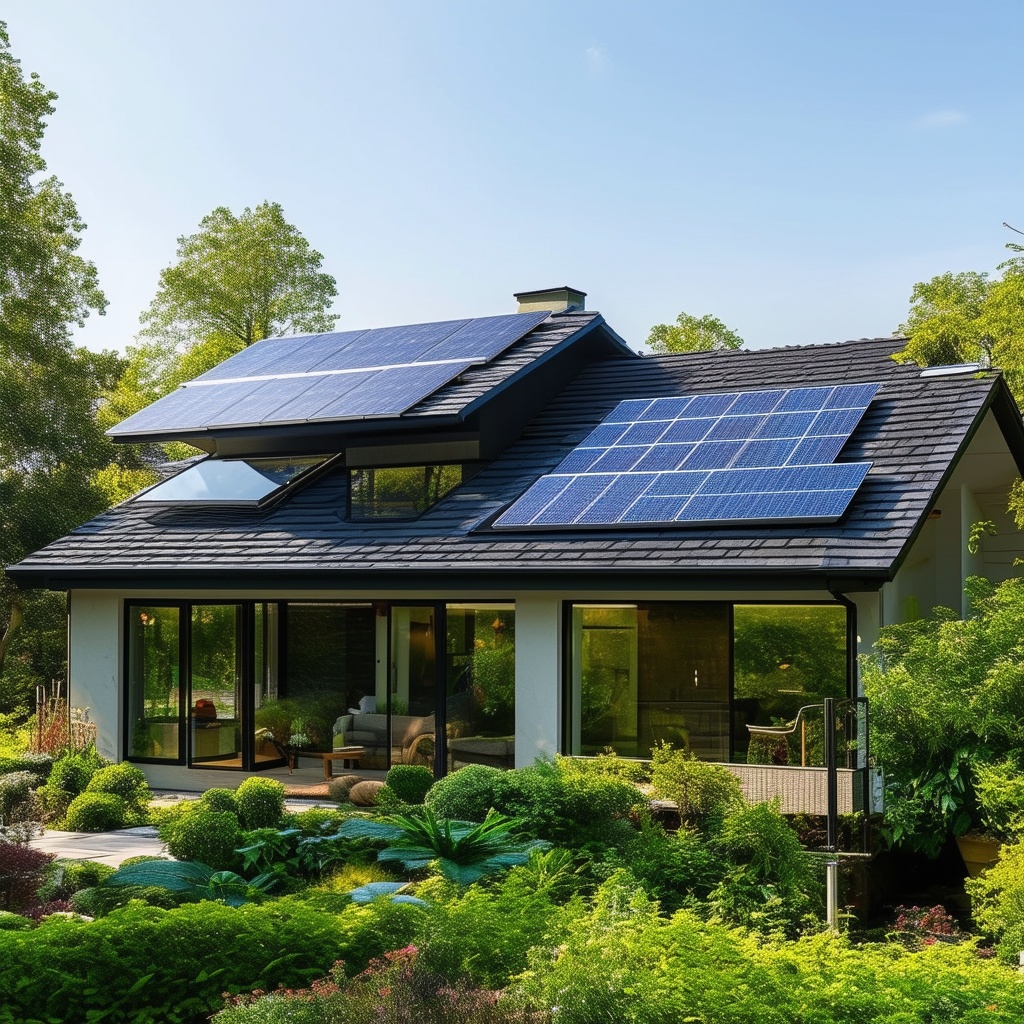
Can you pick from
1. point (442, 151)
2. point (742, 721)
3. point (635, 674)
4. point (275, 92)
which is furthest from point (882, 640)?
point (275, 92)

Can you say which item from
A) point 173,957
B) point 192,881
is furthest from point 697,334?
point 173,957

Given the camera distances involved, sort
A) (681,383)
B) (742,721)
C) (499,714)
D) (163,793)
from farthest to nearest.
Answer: (681,383) → (163,793) → (499,714) → (742,721)

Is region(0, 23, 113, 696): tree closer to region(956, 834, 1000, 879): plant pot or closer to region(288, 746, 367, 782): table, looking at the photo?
region(288, 746, 367, 782): table

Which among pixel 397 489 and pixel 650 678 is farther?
pixel 397 489

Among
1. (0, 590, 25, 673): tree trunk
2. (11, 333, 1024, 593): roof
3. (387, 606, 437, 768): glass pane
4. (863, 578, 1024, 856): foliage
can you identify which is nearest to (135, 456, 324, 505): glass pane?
(11, 333, 1024, 593): roof

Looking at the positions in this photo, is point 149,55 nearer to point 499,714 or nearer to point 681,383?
point 681,383

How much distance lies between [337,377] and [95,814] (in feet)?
26.0

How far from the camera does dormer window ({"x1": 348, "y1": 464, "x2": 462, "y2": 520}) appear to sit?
17.0 m

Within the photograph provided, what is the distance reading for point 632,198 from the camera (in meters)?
23.8

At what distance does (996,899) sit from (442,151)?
1610 cm

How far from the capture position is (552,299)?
21.9 meters

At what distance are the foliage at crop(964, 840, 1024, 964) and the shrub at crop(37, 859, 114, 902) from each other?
6787 millimetres

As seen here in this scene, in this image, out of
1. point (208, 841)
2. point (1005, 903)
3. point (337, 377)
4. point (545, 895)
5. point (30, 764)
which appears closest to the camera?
point (545, 895)

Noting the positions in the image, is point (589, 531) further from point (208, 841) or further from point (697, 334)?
point (697, 334)
